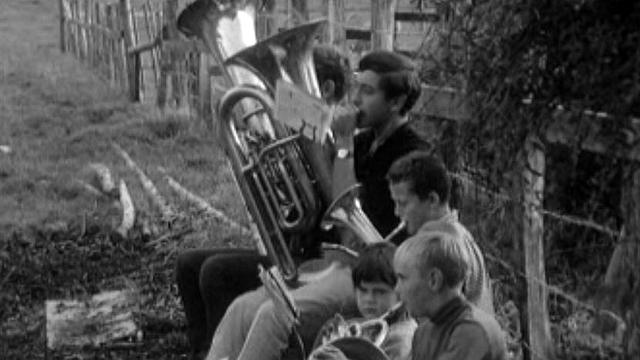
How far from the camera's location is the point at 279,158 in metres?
4.69

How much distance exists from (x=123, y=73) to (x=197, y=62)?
452 centimetres

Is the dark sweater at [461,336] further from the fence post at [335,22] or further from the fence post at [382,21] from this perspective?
the fence post at [335,22]

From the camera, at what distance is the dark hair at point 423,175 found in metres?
3.73

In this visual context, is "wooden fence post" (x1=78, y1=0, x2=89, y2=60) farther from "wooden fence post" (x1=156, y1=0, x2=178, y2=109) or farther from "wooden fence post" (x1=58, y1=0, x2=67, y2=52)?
"wooden fence post" (x1=156, y1=0, x2=178, y2=109)

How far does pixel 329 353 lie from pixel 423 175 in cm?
58

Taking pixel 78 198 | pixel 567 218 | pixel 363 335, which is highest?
pixel 567 218

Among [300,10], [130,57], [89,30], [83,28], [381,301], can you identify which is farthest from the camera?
[83,28]

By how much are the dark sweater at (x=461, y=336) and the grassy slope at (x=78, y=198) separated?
2.94 m

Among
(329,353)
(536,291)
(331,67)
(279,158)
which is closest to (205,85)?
(331,67)

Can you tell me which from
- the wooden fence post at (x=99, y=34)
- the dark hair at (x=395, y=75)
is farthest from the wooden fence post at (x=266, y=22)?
the wooden fence post at (x=99, y=34)

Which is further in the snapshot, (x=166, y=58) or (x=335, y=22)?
(x=166, y=58)

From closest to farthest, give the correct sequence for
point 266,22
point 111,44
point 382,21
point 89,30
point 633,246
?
point 633,246 < point 382,21 < point 266,22 < point 111,44 < point 89,30

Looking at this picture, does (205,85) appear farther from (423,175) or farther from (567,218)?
(567,218)

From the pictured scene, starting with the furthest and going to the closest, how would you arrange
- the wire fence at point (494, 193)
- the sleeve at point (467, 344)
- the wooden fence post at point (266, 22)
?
the wooden fence post at point (266, 22)
the sleeve at point (467, 344)
the wire fence at point (494, 193)
